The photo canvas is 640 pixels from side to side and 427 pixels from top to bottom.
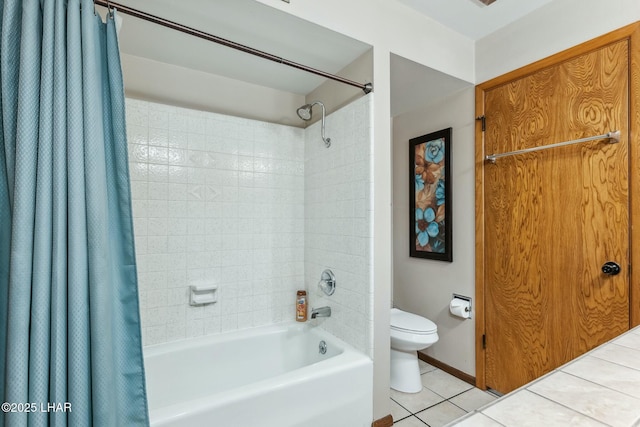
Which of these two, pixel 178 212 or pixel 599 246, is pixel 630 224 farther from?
pixel 178 212

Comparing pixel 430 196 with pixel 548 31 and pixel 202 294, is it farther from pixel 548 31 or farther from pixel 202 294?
pixel 202 294

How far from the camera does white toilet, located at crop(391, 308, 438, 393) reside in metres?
2.19

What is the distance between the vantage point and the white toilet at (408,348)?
2188 millimetres

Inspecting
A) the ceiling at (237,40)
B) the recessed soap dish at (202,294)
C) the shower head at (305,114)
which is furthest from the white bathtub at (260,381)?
the ceiling at (237,40)

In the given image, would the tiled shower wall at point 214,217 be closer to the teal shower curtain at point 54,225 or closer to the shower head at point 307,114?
the shower head at point 307,114

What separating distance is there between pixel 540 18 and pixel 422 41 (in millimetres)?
693

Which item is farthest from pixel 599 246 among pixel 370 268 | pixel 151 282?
pixel 151 282

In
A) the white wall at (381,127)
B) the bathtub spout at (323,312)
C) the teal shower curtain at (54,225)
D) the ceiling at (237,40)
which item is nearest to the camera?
the teal shower curtain at (54,225)

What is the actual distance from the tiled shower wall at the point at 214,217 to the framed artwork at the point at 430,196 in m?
1.00

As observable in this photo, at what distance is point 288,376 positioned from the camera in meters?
1.52

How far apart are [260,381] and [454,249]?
171 centimetres

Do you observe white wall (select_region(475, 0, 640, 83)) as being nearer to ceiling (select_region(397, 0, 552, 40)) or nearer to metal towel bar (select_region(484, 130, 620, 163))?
ceiling (select_region(397, 0, 552, 40))

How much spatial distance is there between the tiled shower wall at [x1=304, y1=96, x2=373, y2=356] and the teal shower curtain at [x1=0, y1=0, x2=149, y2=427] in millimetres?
1222

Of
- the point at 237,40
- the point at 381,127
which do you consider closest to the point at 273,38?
the point at 237,40
